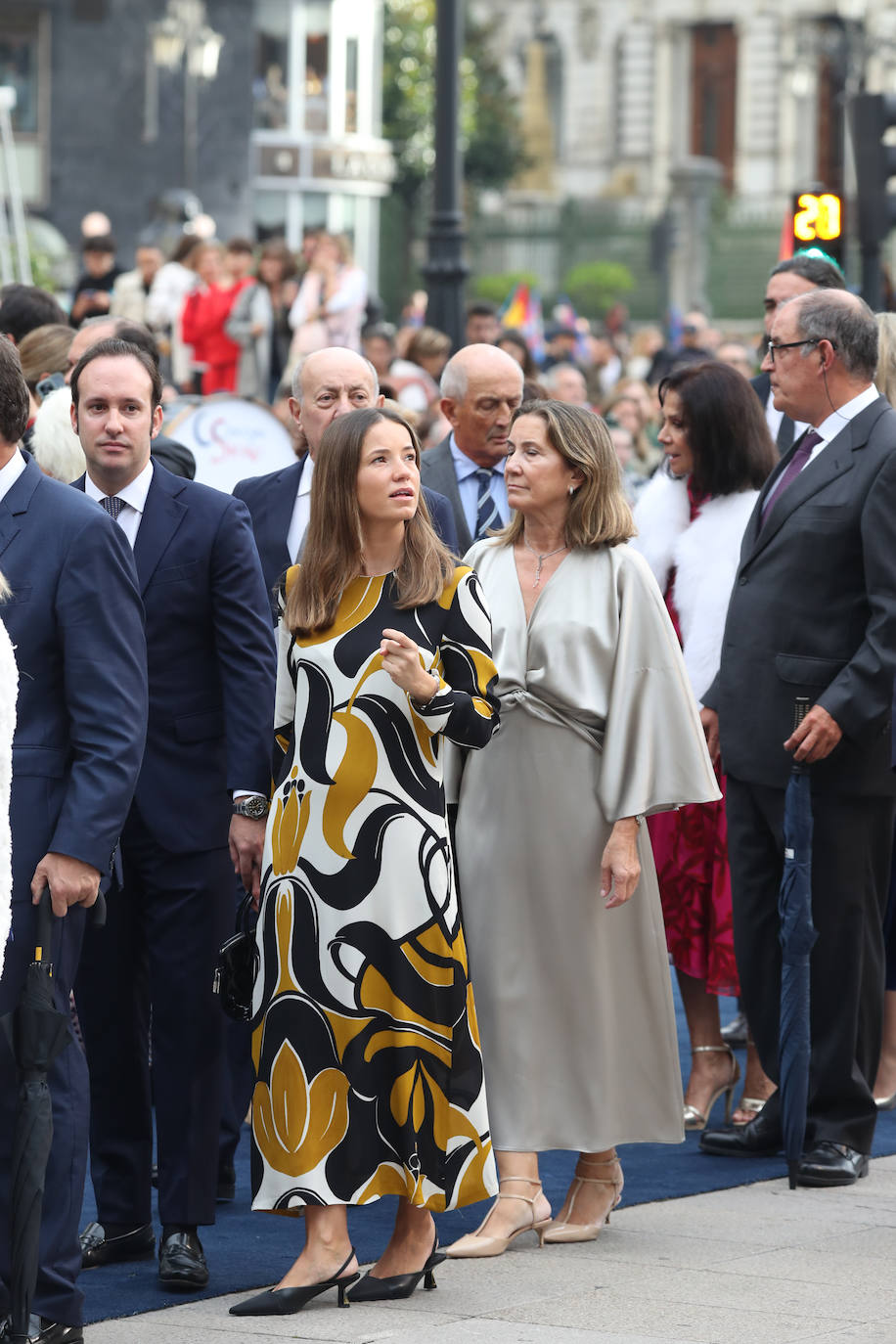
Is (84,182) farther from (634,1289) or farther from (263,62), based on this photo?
(634,1289)

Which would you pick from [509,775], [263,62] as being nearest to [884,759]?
[509,775]

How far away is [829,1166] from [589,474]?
6.95 feet

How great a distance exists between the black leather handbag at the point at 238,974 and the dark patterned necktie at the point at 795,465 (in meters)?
2.24

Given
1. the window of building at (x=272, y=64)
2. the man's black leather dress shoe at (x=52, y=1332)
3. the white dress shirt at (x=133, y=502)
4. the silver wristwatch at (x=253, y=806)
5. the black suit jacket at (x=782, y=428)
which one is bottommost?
the man's black leather dress shoe at (x=52, y=1332)

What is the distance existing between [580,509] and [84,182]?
35165 millimetres

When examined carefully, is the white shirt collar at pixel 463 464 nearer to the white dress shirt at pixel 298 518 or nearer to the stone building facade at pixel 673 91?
the white dress shirt at pixel 298 518

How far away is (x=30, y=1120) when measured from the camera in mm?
4617

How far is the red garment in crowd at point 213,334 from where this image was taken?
17.7m

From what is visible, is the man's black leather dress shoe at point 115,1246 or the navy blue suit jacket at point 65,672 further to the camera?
the man's black leather dress shoe at point 115,1246

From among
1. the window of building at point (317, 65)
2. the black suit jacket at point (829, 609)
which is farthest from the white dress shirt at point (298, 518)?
the window of building at point (317, 65)

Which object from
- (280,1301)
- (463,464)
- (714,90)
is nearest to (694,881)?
(463,464)

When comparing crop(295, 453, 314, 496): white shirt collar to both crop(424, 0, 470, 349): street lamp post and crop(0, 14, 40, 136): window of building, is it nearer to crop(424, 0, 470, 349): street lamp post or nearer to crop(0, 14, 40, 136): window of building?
crop(424, 0, 470, 349): street lamp post

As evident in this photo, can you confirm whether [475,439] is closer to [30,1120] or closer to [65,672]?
[65,672]

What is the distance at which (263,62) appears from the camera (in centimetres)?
4628
